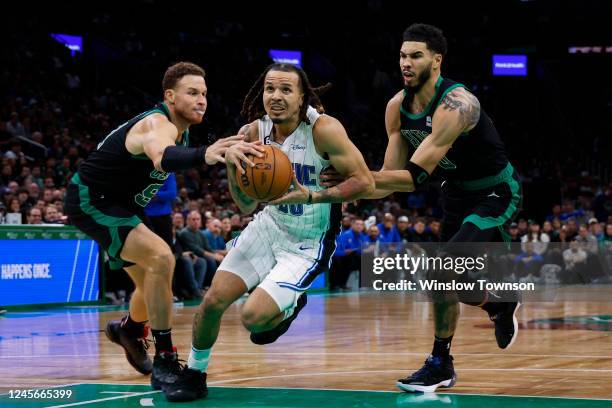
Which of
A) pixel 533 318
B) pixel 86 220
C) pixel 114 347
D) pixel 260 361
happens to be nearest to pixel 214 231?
pixel 533 318

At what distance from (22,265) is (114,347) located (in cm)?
525

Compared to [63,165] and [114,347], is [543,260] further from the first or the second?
[114,347]

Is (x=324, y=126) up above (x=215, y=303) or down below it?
above

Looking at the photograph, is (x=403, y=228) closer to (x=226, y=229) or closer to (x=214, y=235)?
(x=226, y=229)

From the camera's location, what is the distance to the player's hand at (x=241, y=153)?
5266 mm

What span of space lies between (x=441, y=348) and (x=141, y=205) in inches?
89.2

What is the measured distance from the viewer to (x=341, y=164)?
585 cm

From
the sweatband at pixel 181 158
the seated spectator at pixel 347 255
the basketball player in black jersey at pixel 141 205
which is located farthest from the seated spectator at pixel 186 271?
the sweatband at pixel 181 158

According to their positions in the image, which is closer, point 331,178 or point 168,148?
point 168,148

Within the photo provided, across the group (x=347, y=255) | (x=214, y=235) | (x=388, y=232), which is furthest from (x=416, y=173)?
(x=388, y=232)

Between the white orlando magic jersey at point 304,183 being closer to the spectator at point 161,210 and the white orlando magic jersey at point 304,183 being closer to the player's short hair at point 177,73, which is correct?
the player's short hair at point 177,73

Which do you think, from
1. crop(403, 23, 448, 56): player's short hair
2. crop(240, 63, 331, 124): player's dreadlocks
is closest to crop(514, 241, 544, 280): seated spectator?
crop(403, 23, 448, 56): player's short hair

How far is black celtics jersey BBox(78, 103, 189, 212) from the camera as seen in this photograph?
21.4 feet

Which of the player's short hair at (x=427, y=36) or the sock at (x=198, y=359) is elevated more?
the player's short hair at (x=427, y=36)
